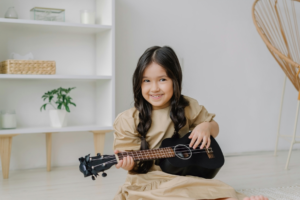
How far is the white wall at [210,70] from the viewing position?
204 cm

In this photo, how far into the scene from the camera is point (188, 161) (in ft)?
3.69

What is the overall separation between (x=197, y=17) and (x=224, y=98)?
24.6 inches

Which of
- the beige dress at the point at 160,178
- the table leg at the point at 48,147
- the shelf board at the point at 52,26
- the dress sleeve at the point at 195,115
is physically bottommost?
the table leg at the point at 48,147

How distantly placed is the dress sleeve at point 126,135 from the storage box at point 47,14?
854mm

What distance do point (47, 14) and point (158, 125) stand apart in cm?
99

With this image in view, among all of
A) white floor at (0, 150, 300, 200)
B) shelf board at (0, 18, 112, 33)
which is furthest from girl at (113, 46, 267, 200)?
shelf board at (0, 18, 112, 33)

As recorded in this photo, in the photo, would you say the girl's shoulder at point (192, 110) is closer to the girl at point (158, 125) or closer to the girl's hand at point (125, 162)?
the girl at point (158, 125)

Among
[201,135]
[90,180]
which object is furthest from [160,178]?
[90,180]

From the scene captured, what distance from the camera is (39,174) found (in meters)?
1.81

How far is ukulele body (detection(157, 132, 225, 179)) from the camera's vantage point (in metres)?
1.11

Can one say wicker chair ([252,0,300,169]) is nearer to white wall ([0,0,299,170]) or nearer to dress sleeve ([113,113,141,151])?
white wall ([0,0,299,170])

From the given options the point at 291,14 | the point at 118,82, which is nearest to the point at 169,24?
the point at 118,82

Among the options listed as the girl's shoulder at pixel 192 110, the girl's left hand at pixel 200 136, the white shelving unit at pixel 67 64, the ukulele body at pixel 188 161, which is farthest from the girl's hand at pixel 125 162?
the white shelving unit at pixel 67 64

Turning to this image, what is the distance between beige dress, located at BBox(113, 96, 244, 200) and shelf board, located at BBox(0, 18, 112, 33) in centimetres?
76
